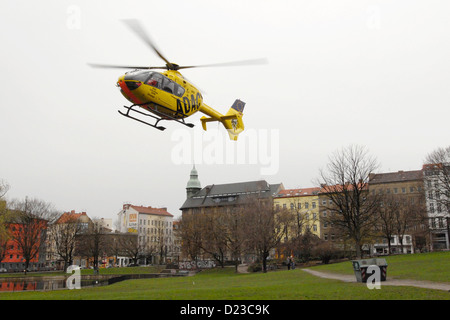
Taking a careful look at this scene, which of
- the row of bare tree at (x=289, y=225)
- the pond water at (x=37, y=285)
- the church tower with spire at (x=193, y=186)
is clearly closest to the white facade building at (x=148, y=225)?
the church tower with spire at (x=193, y=186)

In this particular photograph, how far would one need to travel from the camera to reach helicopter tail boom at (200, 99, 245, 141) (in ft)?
77.9

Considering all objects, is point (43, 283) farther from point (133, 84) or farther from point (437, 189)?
point (437, 189)

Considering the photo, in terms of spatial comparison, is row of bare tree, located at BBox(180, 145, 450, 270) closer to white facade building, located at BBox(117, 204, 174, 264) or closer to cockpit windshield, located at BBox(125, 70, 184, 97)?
cockpit windshield, located at BBox(125, 70, 184, 97)

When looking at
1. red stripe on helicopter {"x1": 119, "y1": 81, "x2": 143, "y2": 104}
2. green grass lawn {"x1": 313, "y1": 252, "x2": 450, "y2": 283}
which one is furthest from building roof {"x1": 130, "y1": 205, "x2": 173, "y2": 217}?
red stripe on helicopter {"x1": 119, "y1": 81, "x2": 143, "y2": 104}

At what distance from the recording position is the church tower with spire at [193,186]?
4365 inches

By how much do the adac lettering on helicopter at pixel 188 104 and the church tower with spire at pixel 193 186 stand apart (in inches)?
3608

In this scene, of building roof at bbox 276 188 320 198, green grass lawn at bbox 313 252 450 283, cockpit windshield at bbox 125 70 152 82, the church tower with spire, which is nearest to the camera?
cockpit windshield at bbox 125 70 152 82

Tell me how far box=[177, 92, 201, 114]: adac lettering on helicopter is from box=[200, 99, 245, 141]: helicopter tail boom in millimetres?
4069

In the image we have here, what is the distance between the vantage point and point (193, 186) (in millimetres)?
111250

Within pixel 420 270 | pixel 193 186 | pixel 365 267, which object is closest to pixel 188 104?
pixel 365 267

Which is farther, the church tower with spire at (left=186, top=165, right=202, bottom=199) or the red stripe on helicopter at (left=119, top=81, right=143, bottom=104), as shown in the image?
the church tower with spire at (left=186, top=165, right=202, bottom=199)

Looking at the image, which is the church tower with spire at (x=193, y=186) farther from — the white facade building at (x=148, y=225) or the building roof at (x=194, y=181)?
the white facade building at (x=148, y=225)
